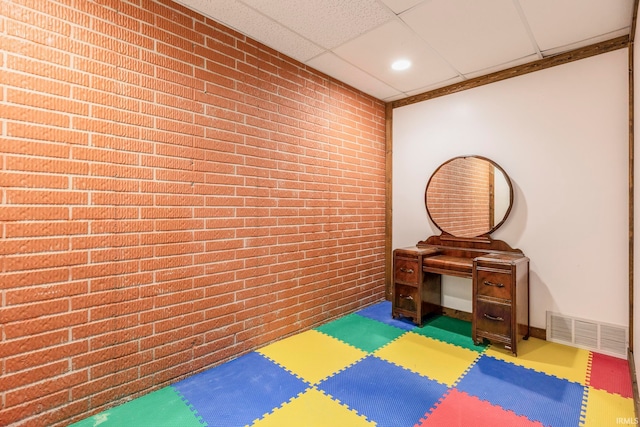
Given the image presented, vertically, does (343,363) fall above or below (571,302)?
below

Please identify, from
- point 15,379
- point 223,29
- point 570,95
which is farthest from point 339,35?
point 15,379

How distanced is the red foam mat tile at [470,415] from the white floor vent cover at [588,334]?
1590mm

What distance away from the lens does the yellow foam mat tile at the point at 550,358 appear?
258cm

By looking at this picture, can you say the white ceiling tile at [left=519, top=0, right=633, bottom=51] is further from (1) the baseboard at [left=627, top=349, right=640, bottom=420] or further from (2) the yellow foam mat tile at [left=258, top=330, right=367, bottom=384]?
(2) the yellow foam mat tile at [left=258, top=330, right=367, bottom=384]

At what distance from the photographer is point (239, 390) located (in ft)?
7.67

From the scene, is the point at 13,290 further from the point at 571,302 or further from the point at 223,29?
the point at 571,302

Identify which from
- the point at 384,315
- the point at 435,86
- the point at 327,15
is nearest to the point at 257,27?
the point at 327,15

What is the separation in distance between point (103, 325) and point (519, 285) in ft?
11.6

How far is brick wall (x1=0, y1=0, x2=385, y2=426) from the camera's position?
5.98ft

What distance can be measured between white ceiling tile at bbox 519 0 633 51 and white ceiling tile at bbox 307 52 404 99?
1.65 m

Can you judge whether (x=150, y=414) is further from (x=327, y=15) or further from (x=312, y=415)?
(x=327, y=15)

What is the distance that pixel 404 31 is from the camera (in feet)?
9.09

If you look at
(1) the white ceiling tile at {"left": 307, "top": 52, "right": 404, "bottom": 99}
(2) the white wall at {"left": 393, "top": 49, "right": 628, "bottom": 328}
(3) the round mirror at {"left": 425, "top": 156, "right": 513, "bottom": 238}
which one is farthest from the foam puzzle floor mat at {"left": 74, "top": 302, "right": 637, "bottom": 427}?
(1) the white ceiling tile at {"left": 307, "top": 52, "right": 404, "bottom": 99}

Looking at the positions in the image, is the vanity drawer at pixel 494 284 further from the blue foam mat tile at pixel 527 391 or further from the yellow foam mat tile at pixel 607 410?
the yellow foam mat tile at pixel 607 410
